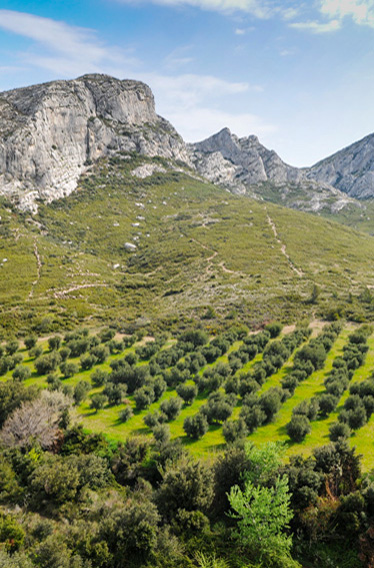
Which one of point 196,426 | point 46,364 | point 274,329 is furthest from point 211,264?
point 196,426

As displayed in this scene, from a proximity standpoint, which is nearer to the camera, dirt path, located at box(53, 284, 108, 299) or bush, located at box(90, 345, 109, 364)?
bush, located at box(90, 345, 109, 364)

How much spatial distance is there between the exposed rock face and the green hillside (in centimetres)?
1078

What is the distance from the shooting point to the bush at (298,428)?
89.9 ft

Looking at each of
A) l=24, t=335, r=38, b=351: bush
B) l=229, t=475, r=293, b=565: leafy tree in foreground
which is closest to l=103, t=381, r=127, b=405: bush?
l=229, t=475, r=293, b=565: leafy tree in foreground

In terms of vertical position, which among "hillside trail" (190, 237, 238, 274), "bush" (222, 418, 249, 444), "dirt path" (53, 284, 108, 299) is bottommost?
"bush" (222, 418, 249, 444)

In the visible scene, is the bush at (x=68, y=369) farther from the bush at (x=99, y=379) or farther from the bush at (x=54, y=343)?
the bush at (x=54, y=343)

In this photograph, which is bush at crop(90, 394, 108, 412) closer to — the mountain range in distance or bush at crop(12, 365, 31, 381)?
bush at crop(12, 365, 31, 381)

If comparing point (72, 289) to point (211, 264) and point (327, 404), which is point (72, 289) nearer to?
point (211, 264)

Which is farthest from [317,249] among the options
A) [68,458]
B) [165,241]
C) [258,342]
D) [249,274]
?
[68,458]

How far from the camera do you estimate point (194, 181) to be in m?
194

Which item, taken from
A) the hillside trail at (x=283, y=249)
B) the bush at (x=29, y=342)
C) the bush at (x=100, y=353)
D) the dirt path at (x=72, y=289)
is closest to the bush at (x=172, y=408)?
the bush at (x=100, y=353)

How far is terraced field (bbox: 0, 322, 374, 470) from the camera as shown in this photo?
93.7 ft

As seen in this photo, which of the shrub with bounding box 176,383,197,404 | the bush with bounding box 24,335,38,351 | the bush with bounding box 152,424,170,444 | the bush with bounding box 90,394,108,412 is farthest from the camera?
the bush with bounding box 24,335,38,351

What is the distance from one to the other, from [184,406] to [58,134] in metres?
160
